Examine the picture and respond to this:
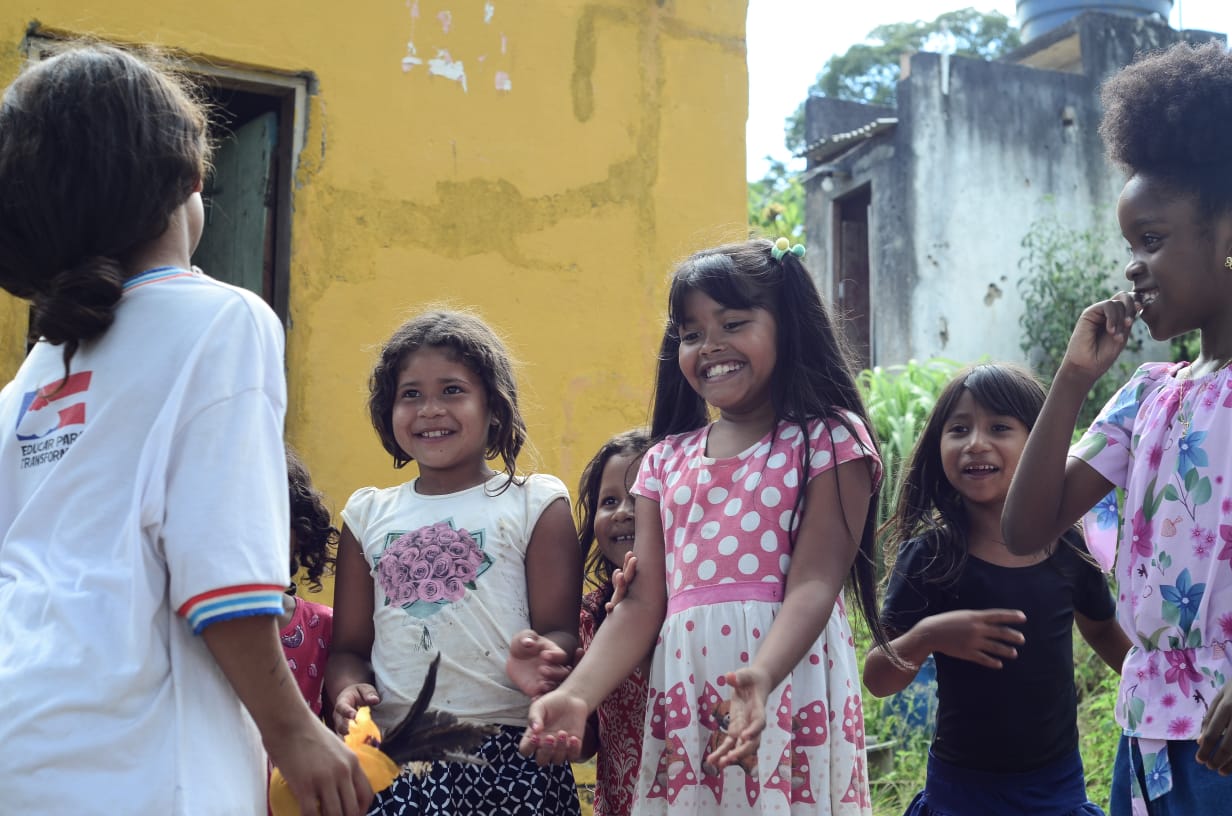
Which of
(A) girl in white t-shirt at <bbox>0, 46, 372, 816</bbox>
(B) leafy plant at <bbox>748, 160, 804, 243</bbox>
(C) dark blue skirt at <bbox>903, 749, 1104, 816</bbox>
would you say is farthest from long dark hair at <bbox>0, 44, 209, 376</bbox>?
(B) leafy plant at <bbox>748, 160, 804, 243</bbox>

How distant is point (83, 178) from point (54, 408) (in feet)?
1.03

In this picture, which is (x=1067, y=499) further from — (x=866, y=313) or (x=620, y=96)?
(x=866, y=313)

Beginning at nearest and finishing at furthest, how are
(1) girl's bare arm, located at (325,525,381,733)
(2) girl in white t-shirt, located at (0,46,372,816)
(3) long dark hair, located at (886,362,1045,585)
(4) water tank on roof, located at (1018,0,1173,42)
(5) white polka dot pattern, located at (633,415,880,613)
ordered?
(2) girl in white t-shirt, located at (0,46,372,816), (5) white polka dot pattern, located at (633,415,880,613), (1) girl's bare arm, located at (325,525,381,733), (3) long dark hair, located at (886,362,1045,585), (4) water tank on roof, located at (1018,0,1173,42)

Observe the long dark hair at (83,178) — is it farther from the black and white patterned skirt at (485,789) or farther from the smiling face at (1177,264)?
the smiling face at (1177,264)

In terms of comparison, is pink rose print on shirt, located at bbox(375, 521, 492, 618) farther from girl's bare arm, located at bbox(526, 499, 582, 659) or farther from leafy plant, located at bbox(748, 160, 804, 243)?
leafy plant, located at bbox(748, 160, 804, 243)

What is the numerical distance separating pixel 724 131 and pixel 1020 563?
2.72 m

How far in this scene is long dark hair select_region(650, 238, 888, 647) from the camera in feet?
8.42

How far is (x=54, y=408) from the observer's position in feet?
5.58

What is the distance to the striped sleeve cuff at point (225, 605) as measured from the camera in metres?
1.57

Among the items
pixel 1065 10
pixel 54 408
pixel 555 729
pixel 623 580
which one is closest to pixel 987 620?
pixel 623 580

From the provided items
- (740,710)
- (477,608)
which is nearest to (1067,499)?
(740,710)

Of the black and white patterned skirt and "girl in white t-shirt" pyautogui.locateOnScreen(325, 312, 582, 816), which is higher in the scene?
"girl in white t-shirt" pyautogui.locateOnScreen(325, 312, 582, 816)

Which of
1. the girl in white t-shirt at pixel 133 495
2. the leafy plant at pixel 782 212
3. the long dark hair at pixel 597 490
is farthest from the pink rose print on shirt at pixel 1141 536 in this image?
the leafy plant at pixel 782 212

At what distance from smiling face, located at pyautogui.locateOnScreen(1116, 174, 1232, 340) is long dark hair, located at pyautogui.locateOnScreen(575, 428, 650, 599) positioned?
49.6 inches
